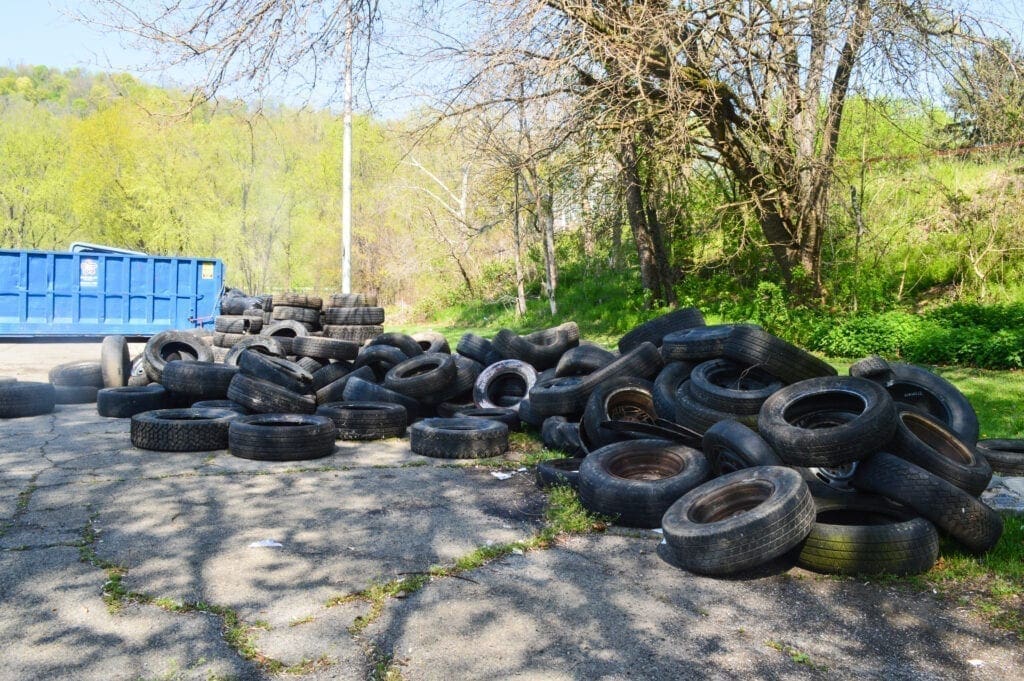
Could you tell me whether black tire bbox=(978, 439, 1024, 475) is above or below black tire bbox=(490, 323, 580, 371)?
below

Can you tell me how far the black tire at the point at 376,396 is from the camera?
9.28m

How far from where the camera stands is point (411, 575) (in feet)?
14.5

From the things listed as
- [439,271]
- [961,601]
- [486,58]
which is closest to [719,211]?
[486,58]

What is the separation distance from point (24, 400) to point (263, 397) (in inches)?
118

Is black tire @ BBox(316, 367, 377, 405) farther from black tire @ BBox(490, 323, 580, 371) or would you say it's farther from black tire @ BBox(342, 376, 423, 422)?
black tire @ BBox(490, 323, 580, 371)

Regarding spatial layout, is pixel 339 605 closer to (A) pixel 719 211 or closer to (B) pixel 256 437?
(B) pixel 256 437

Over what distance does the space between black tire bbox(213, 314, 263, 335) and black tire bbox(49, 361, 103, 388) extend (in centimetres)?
507

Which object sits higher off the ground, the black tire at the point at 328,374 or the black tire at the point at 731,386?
the black tire at the point at 731,386

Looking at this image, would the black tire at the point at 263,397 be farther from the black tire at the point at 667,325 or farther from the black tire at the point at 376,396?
the black tire at the point at 667,325

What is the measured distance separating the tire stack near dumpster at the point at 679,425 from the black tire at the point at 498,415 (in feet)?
0.08

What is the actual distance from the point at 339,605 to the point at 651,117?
10.4 metres

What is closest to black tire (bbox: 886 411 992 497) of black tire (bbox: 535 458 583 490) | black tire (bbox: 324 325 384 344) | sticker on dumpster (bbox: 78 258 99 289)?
black tire (bbox: 535 458 583 490)

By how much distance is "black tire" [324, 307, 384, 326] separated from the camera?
650 inches

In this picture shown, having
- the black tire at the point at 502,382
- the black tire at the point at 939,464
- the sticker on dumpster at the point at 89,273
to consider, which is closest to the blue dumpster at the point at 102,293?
the sticker on dumpster at the point at 89,273
